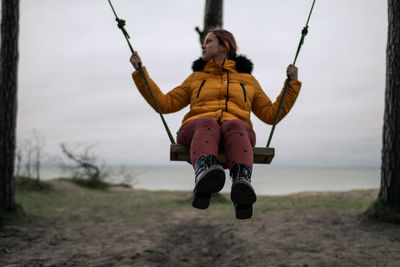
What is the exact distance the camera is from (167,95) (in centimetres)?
313

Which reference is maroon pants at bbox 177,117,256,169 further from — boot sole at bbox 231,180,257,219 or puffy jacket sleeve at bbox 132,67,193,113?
puffy jacket sleeve at bbox 132,67,193,113

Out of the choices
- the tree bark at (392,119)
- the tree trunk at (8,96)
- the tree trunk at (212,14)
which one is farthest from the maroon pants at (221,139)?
the tree trunk at (8,96)

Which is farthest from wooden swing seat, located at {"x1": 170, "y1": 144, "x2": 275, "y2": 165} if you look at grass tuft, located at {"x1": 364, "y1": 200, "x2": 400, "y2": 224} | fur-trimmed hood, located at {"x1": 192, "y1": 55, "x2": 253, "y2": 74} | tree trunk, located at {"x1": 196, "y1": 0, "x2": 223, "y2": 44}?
tree trunk, located at {"x1": 196, "y1": 0, "x2": 223, "y2": 44}

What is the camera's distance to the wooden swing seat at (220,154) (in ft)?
8.64

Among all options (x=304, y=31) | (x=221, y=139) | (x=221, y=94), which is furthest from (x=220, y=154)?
(x=304, y=31)

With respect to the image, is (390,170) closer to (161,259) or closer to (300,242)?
(300,242)

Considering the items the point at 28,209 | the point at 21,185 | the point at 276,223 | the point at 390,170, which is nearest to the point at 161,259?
the point at 276,223

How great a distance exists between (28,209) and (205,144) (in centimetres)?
728

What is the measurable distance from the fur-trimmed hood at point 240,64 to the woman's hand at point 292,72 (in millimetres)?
368

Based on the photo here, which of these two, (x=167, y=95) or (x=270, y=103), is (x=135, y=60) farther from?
(x=270, y=103)

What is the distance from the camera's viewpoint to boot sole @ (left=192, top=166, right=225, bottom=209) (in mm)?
2289

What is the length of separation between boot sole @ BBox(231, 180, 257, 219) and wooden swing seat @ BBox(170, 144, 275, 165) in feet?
1.25

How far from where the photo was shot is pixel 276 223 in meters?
6.35

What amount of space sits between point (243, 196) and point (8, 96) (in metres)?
5.64
